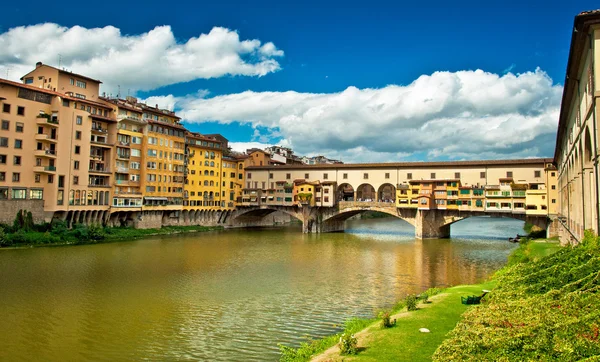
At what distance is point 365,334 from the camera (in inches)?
548

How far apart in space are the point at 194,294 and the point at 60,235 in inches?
1050

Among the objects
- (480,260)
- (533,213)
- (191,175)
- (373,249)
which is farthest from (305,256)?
(191,175)

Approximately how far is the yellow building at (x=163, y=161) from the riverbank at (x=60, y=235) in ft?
21.2

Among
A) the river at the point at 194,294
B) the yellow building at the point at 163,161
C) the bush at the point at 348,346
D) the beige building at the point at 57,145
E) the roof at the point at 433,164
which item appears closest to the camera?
the bush at the point at 348,346

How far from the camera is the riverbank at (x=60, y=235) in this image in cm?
3847

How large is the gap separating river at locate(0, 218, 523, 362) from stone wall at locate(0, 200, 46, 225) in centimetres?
647

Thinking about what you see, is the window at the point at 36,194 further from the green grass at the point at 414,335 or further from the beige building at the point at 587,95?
the beige building at the point at 587,95

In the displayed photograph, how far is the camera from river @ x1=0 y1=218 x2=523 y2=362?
15445mm

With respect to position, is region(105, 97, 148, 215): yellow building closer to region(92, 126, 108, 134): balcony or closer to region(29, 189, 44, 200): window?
region(92, 126, 108, 134): balcony

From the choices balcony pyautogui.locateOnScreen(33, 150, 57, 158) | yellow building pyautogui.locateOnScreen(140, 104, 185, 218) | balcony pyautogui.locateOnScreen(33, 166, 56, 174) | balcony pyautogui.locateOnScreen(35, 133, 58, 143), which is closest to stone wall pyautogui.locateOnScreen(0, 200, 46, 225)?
balcony pyautogui.locateOnScreen(33, 166, 56, 174)

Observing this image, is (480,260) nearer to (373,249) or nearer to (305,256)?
(373,249)

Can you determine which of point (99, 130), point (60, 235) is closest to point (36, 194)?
point (60, 235)

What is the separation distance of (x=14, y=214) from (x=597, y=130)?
46.3 metres

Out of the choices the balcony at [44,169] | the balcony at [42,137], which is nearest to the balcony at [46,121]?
the balcony at [42,137]
